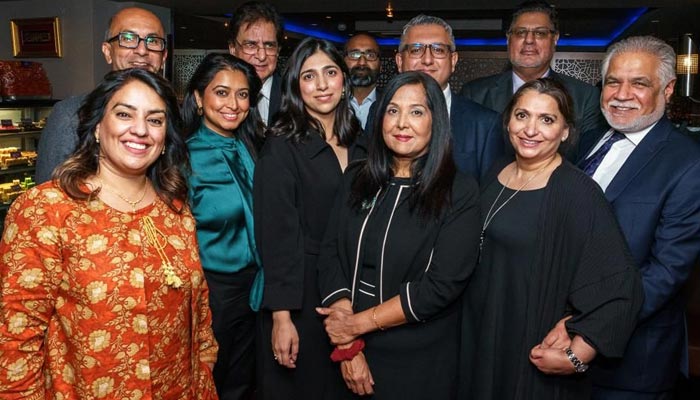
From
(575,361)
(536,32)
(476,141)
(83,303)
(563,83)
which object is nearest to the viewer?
(83,303)

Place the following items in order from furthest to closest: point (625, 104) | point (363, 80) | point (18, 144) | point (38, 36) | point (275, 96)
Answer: point (38, 36) < point (18, 144) < point (363, 80) < point (275, 96) < point (625, 104)

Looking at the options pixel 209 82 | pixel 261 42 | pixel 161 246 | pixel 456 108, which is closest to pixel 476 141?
pixel 456 108

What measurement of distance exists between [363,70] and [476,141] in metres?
1.72

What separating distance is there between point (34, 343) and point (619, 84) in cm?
220

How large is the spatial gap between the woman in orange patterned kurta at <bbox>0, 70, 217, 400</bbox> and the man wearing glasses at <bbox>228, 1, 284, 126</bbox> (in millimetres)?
1354

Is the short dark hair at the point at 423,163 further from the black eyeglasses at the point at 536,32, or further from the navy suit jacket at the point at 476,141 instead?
the black eyeglasses at the point at 536,32

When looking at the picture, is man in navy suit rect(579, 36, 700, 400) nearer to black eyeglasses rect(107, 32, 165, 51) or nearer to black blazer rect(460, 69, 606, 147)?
black blazer rect(460, 69, 606, 147)

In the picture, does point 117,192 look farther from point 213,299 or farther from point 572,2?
point 572,2

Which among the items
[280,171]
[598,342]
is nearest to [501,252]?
[598,342]

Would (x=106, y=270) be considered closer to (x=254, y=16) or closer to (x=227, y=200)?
(x=227, y=200)

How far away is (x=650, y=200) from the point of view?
203 cm

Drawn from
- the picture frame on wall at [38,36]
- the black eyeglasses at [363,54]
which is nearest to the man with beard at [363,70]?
the black eyeglasses at [363,54]

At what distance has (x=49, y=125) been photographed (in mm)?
2100

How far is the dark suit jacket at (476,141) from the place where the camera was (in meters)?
2.62
